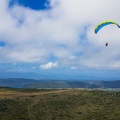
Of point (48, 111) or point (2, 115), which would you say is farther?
point (48, 111)

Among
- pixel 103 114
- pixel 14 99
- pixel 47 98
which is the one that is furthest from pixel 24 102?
pixel 103 114

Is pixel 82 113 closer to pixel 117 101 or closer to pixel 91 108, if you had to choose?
pixel 91 108

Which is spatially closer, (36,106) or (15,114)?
(15,114)

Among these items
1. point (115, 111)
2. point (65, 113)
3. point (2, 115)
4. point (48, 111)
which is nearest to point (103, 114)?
point (115, 111)

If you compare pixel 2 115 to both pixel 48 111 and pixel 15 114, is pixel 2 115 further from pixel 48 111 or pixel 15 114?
pixel 48 111

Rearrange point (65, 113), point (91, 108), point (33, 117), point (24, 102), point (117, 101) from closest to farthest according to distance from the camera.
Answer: point (33, 117)
point (65, 113)
point (91, 108)
point (24, 102)
point (117, 101)

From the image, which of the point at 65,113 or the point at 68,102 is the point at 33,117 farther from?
the point at 68,102

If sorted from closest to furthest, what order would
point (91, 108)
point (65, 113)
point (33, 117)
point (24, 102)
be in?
point (33, 117)
point (65, 113)
point (91, 108)
point (24, 102)

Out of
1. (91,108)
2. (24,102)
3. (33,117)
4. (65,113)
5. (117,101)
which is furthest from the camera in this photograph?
(117,101)
